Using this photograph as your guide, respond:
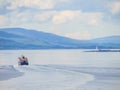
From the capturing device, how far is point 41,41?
10.4ft

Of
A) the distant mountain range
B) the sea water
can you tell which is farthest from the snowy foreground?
the distant mountain range

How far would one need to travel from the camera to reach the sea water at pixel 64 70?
9.60ft

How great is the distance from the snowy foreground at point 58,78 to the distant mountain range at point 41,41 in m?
0.21

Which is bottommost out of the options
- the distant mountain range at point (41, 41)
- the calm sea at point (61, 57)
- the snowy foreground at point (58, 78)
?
the snowy foreground at point (58, 78)

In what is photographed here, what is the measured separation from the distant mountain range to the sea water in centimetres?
6

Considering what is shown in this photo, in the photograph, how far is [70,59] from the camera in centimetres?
308

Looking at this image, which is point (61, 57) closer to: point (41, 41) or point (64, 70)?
point (64, 70)

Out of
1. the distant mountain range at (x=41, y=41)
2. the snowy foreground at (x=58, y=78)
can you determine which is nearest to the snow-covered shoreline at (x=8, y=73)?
the snowy foreground at (x=58, y=78)

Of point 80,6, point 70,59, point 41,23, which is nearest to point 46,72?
point 70,59

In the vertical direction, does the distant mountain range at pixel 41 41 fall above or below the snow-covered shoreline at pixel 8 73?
above

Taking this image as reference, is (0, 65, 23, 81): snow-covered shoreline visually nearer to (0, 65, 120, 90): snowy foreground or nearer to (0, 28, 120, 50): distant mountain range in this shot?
(0, 65, 120, 90): snowy foreground

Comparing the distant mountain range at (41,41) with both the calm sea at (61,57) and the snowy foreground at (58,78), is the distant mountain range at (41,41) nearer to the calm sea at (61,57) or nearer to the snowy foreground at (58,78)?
the calm sea at (61,57)

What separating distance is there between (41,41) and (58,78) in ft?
1.39

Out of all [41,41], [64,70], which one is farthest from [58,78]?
[41,41]
